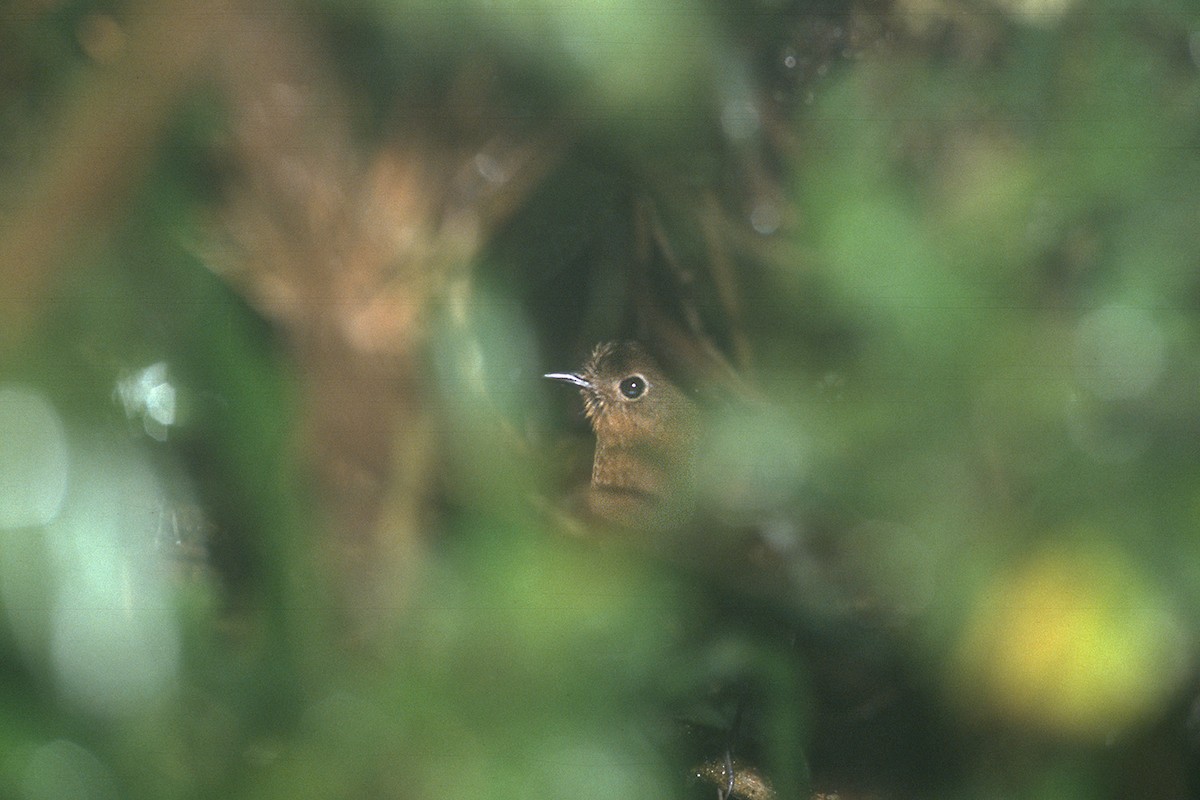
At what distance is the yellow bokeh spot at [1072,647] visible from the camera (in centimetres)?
44

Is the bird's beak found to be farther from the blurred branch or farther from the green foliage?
the blurred branch

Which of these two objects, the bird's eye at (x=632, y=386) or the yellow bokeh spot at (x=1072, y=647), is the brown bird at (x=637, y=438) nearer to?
the bird's eye at (x=632, y=386)

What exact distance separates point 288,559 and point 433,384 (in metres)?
0.15

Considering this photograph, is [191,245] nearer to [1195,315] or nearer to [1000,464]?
[1000,464]

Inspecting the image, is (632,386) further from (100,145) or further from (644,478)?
(100,145)

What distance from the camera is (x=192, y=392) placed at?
0.47 metres

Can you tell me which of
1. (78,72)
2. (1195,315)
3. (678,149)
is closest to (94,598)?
(78,72)

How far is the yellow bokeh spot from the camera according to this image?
44 centimetres

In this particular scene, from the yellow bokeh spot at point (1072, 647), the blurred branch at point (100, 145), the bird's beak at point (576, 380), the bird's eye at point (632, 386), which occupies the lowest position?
the yellow bokeh spot at point (1072, 647)

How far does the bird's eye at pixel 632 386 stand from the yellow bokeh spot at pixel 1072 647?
0.21m

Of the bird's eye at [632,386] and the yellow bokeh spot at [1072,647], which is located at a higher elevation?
the bird's eye at [632,386]

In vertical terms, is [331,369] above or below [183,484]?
above

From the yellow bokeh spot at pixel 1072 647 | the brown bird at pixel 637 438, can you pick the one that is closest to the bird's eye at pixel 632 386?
the brown bird at pixel 637 438

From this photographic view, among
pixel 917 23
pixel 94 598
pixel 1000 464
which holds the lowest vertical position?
pixel 94 598
